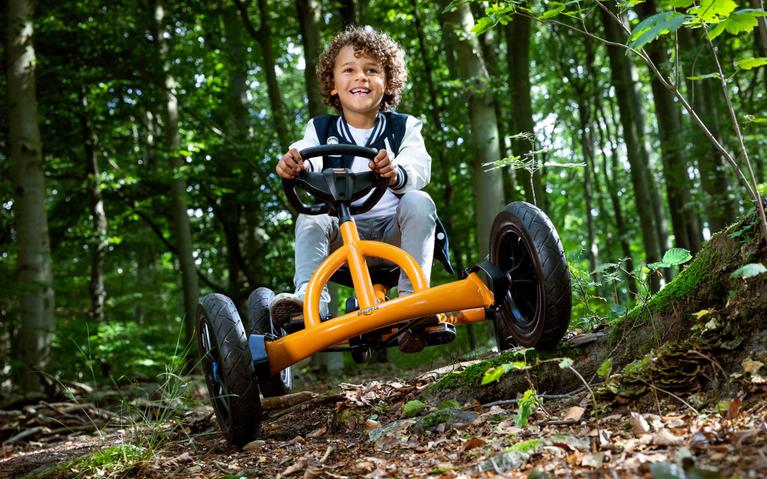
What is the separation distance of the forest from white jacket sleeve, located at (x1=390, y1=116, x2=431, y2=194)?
1.74 feet

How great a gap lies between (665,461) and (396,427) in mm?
1350

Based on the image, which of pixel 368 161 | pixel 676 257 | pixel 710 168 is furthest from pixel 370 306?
pixel 710 168

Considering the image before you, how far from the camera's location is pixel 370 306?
9.74 feet

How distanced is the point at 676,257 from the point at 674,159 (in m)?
8.43

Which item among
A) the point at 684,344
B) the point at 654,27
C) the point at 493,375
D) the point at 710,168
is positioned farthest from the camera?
the point at 710,168

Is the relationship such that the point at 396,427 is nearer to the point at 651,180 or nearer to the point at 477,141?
the point at 477,141

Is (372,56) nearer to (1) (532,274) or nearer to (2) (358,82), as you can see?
(2) (358,82)

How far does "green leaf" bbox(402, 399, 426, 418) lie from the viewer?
3.08 meters

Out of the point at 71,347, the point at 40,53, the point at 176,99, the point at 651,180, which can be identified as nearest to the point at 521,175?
the point at 651,180

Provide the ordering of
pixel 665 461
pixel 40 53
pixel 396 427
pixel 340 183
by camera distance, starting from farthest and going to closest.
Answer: pixel 40 53 < pixel 340 183 < pixel 396 427 < pixel 665 461

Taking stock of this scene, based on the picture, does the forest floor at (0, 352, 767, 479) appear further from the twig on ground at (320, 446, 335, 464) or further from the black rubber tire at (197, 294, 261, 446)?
the black rubber tire at (197, 294, 261, 446)

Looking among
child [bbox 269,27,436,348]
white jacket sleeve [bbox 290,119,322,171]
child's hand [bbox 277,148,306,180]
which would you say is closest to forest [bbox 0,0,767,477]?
child [bbox 269,27,436,348]

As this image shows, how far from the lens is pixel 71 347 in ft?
34.2

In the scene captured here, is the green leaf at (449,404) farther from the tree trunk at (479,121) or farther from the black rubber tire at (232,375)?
the tree trunk at (479,121)
